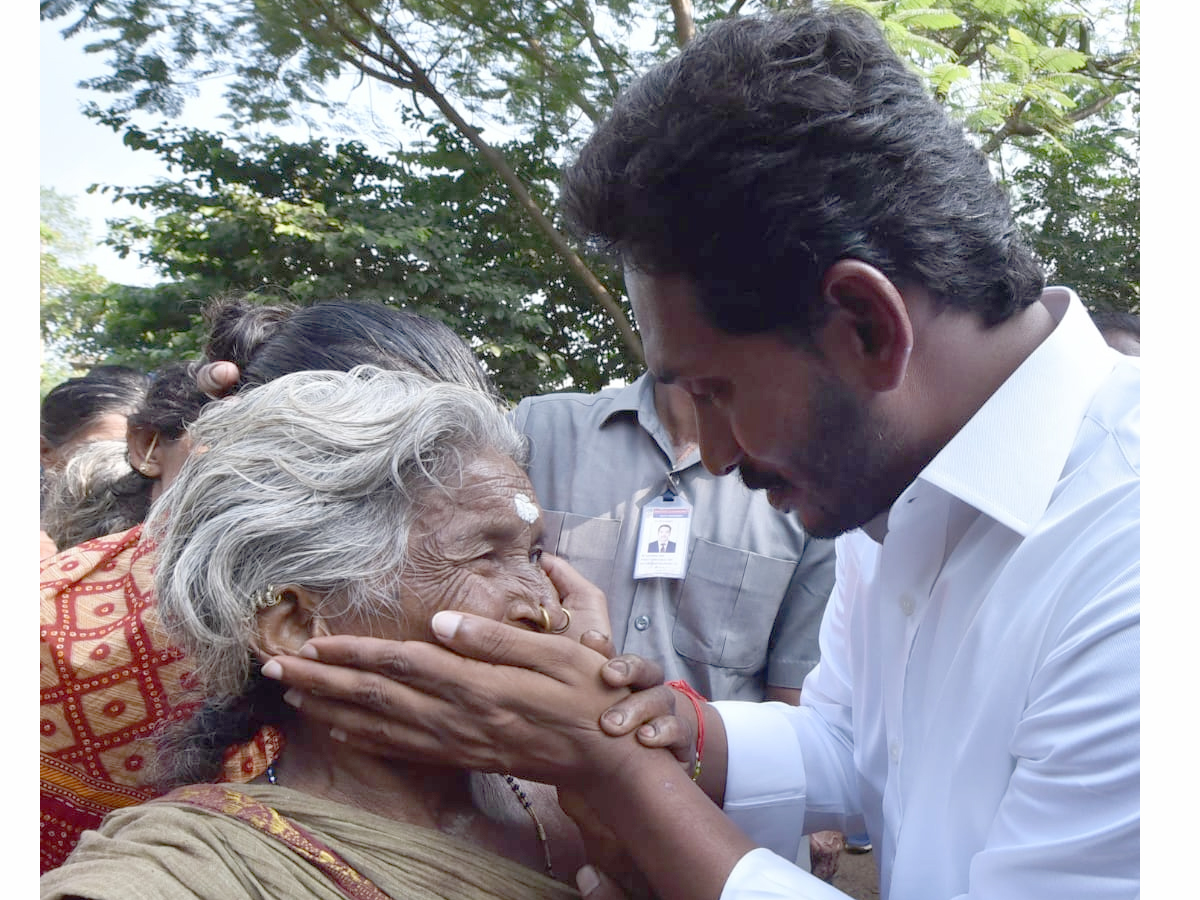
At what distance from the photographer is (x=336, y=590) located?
5.85 feet

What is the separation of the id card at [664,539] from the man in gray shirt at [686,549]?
10 millimetres

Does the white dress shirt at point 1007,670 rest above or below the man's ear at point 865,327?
below

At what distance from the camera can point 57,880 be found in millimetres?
1437

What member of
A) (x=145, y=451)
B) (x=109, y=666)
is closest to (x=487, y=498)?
(x=109, y=666)

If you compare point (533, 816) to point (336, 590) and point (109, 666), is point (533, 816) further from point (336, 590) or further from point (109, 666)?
point (109, 666)

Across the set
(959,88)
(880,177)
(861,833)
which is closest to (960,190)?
(880,177)

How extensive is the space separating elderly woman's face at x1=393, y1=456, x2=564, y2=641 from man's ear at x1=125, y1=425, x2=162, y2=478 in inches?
58.2

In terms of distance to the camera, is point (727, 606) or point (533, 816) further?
point (727, 606)

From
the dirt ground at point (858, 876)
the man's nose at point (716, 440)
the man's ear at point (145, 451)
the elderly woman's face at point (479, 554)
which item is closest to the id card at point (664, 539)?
the elderly woman's face at point (479, 554)

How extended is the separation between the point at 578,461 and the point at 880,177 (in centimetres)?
178

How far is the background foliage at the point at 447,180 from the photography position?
7.33 meters

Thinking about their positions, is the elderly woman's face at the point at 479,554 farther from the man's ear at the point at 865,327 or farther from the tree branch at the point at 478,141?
the tree branch at the point at 478,141

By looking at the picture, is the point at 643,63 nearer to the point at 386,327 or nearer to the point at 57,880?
the point at 386,327

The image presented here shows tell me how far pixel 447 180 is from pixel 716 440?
25.6ft
